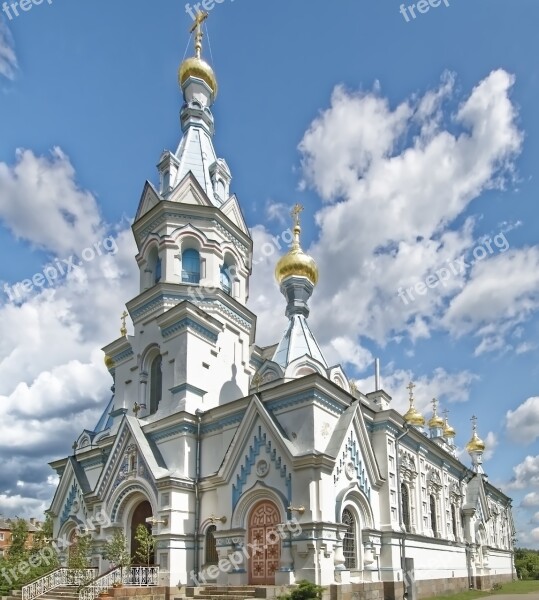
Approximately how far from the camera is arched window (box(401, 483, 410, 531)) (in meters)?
20.8

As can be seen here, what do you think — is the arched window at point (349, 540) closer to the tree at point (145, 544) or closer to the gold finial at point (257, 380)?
the gold finial at point (257, 380)

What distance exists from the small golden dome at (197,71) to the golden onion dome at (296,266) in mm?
9795

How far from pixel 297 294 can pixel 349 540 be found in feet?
30.7

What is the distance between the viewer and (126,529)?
18656 mm

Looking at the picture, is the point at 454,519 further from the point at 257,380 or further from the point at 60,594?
the point at 60,594

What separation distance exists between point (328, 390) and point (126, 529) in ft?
26.7

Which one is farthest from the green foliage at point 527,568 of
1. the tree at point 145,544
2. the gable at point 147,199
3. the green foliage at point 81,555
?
the gable at point 147,199

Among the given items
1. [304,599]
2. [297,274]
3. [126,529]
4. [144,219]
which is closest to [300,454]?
[304,599]

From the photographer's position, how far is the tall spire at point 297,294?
20.8 metres

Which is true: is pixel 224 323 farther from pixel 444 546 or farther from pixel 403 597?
pixel 444 546

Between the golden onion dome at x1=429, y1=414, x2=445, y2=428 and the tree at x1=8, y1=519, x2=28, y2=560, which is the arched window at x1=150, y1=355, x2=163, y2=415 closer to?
the tree at x1=8, y1=519, x2=28, y2=560

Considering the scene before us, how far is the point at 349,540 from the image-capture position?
16.8m

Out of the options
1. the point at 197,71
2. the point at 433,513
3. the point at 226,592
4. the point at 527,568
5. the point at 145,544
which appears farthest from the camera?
the point at 527,568

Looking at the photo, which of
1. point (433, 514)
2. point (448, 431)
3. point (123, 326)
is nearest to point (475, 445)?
point (448, 431)
